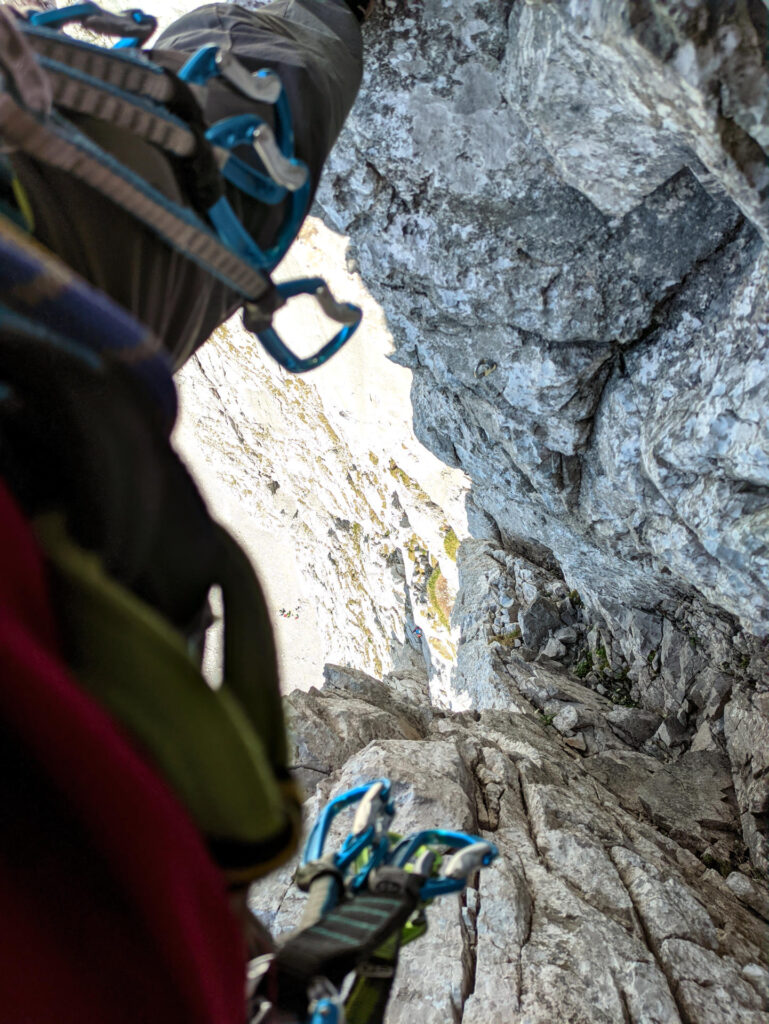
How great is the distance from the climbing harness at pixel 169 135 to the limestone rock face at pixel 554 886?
3703 mm

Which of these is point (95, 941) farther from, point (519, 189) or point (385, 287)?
point (385, 287)

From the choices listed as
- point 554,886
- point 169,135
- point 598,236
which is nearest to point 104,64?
point 169,135

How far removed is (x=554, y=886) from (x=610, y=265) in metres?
4.90

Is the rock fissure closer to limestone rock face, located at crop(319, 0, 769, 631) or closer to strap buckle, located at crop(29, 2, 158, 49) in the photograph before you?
limestone rock face, located at crop(319, 0, 769, 631)

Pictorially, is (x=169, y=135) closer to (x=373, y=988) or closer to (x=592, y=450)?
(x=373, y=988)

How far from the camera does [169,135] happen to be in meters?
1.74

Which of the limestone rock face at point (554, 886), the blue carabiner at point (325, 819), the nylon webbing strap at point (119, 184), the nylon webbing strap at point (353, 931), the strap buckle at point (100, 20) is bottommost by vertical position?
the limestone rock face at point (554, 886)

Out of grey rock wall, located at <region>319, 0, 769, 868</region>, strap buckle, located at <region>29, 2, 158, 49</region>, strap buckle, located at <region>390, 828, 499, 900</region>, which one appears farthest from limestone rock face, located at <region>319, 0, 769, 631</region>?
strap buckle, located at <region>390, 828, 499, 900</region>

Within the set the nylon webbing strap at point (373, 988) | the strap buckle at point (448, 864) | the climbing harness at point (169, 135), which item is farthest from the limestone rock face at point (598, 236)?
the nylon webbing strap at point (373, 988)

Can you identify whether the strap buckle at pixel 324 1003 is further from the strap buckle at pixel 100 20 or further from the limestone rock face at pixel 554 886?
the strap buckle at pixel 100 20

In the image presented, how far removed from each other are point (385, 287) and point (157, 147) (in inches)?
218

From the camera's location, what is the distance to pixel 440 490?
14.4 metres

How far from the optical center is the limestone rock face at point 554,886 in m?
3.61

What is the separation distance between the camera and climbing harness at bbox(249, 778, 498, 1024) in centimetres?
156
